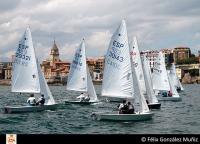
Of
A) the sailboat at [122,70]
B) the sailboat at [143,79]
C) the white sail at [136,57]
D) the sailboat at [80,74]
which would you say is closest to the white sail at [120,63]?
the sailboat at [122,70]

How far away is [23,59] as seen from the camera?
35094 millimetres

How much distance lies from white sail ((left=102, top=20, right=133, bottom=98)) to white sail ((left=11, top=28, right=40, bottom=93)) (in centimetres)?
933

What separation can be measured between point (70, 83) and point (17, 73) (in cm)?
1209

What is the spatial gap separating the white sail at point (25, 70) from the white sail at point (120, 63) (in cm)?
933

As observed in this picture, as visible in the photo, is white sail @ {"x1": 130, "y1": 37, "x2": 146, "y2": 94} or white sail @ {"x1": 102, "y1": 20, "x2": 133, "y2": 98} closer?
white sail @ {"x1": 102, "y1": 20, "x2": 133, "y2": 98}

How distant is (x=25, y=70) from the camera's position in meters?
35.2

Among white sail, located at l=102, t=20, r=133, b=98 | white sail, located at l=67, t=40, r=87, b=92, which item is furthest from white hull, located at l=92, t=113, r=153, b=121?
white sail, located at l=67, t=40, r=87, b=92

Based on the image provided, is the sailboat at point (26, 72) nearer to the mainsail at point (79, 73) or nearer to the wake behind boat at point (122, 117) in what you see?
the wake behind boat at point (122, 117)

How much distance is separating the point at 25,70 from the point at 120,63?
1050 cm

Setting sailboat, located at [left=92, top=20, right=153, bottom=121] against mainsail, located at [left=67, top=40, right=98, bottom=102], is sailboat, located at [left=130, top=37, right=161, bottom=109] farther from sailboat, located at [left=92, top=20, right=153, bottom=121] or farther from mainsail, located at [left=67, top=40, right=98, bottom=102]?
sailboat, located at [left=92, top=20, right=153, bottom=121]

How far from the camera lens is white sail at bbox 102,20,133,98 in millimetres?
27531

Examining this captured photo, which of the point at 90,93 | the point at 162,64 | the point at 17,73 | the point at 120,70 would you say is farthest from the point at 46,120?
the point at 162,64

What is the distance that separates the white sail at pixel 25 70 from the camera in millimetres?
34938

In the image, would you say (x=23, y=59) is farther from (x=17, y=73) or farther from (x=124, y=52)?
(x=124, y=52)
